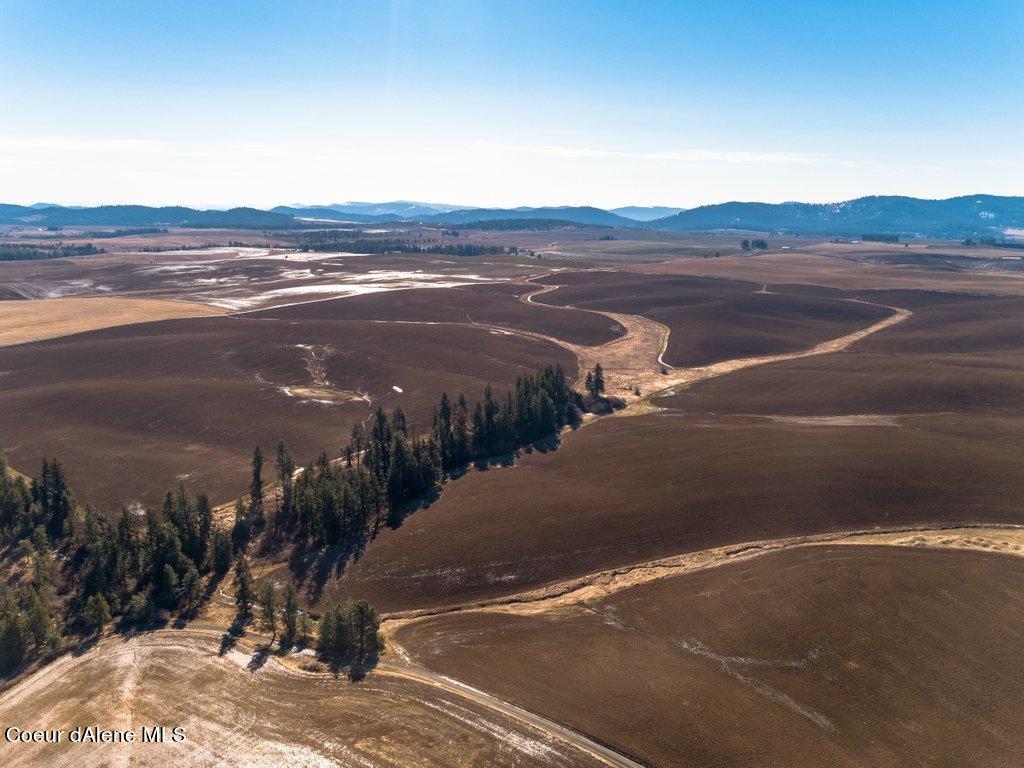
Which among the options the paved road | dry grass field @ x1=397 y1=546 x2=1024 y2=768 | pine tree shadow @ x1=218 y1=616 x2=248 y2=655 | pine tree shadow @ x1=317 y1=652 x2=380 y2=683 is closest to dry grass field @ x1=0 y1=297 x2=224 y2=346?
pine tree shadow @ x1=218 y1=616 x2=248 y2=655

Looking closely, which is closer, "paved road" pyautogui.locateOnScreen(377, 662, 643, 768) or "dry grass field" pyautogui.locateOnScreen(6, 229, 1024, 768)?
"paved road" pyautogui.locateOnScreen(377, 662, 643, 768)

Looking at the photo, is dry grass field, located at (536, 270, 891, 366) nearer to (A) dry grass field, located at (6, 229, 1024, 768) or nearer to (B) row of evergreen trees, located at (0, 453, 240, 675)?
(A) dry grass field, located at (6, 229, 1024, 768)

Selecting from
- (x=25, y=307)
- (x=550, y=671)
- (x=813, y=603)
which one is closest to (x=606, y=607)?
(x=550, y=671)

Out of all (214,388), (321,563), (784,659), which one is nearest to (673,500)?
(784,659)

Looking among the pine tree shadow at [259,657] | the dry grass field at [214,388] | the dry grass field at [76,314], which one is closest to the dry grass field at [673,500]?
the pine tree shadow at [259,657]

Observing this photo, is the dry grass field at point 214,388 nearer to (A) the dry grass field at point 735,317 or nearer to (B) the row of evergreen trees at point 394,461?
(B) the row of evergreen trees at point 394,461

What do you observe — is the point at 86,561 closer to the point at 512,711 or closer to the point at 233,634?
the point at 233,634

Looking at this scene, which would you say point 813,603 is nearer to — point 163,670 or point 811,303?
point 163,670

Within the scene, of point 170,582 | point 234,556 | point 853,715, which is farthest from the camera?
point 234,556
